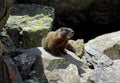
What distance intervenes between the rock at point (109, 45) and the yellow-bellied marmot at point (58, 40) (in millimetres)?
2512

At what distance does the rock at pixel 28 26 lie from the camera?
1227cm

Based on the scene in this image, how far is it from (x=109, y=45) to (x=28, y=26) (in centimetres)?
275

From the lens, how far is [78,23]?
1894 centimetres

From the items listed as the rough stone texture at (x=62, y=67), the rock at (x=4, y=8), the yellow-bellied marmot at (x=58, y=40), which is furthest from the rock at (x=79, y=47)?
the rock at (x=4, y=8)

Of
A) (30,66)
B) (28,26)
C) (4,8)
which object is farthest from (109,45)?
(4,8)

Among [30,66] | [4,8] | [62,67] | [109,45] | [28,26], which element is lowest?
[109,45]

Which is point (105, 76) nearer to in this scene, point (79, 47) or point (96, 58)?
point (96, 58)

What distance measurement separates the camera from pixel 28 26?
12.6m

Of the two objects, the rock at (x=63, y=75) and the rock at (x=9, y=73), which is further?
the rock at (x=63, y=75)

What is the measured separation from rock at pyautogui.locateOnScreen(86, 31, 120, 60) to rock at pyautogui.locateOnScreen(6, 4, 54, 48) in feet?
5.96

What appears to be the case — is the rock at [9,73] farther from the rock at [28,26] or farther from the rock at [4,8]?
the rock at [28,26]

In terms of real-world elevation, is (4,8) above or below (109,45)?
above

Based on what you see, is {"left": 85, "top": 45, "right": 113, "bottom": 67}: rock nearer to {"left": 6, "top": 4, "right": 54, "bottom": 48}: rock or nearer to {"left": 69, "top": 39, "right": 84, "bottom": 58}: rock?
{"left": 69, "top": 39, "right": 84, "bottom": 58}: rock

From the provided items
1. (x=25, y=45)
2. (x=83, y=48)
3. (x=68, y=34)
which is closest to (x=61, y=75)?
(x=68, y=34)
